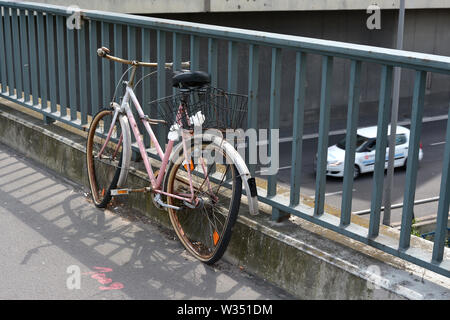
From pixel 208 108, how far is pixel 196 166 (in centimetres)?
37

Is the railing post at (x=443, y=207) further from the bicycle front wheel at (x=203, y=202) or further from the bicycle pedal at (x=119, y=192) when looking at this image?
the bicycle pedal at (x=119, y=192)

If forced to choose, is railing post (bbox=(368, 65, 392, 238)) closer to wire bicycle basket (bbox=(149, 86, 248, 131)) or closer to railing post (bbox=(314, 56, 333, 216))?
railing post (bbox=(314, 56, 333, 216))

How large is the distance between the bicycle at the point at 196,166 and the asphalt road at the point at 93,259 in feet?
0.54

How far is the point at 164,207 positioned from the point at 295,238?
83cm

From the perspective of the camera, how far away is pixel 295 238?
3184mm

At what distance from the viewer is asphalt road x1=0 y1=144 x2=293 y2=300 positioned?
3.16 m

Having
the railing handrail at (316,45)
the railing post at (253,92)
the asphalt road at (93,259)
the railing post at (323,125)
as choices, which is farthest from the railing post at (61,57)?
the railing post at (323,125)

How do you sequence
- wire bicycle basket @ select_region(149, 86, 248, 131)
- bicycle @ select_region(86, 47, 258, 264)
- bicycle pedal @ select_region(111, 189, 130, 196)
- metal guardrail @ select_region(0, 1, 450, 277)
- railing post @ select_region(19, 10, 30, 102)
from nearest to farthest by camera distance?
metal guardrail @ select_region(0, 1, 450, 277), bicycle @ select_region(86, 47, 258, 264), wire bicycle basket @ select_region(149, 86, 248, 131), bicycle pedal @ select_region(111, 189, 130, 196), railing post @ select_region(19, 10, 30, 102)

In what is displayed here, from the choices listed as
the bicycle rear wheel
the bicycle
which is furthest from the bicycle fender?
the bicycle rear wheel

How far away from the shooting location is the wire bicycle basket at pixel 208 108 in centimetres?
333

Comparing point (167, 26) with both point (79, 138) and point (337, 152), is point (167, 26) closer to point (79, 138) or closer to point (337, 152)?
point (79, 138)

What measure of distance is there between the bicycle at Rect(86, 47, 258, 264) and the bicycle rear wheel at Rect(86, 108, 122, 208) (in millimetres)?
152

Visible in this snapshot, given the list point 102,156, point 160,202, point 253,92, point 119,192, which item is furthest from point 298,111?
point 102,156

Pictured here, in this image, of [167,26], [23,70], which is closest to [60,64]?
[23,70]
